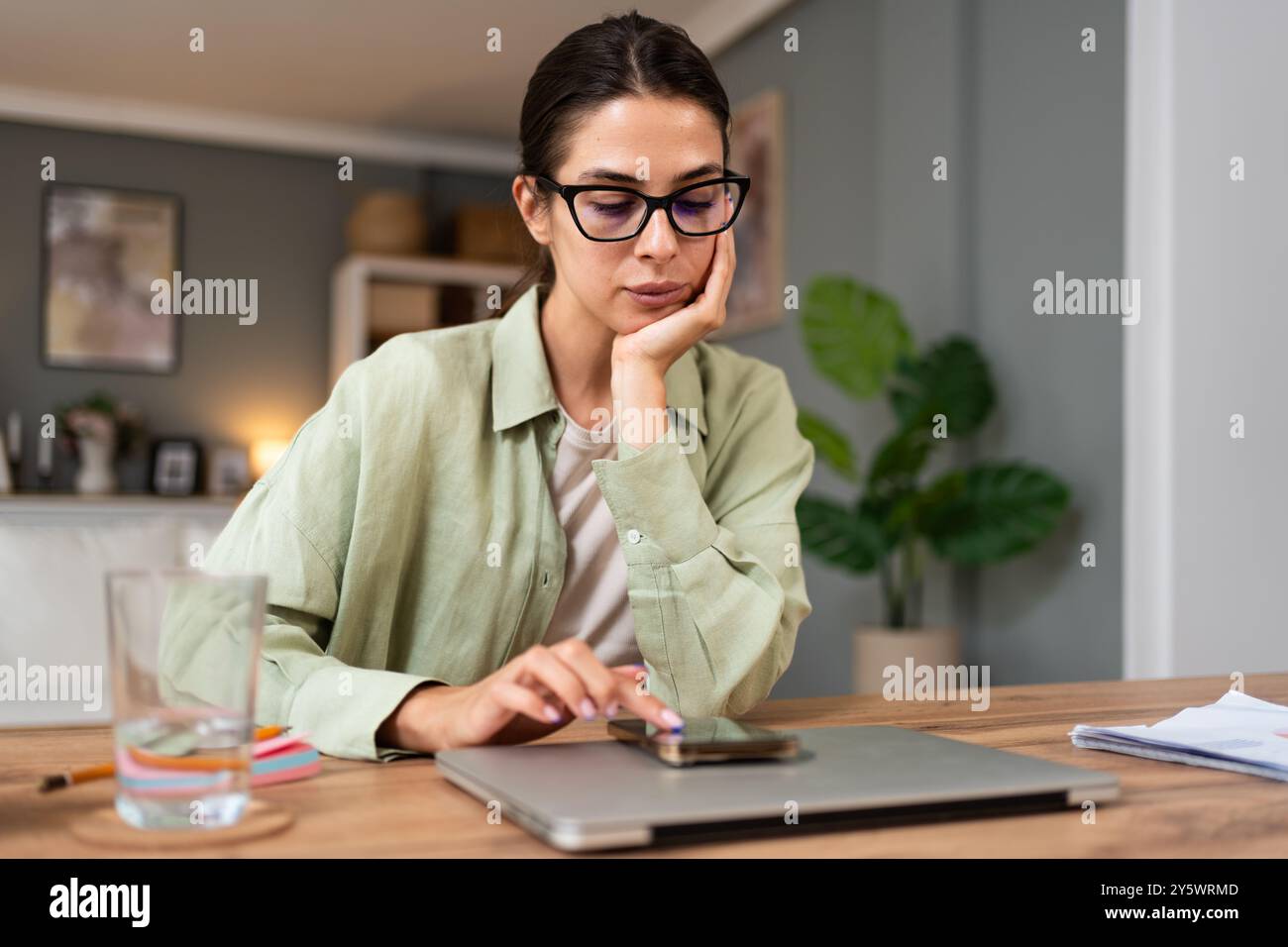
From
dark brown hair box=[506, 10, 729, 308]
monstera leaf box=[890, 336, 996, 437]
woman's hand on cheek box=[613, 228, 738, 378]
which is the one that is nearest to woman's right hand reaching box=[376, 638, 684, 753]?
woman's hand on cheek box=[613, 228, 738, 378]

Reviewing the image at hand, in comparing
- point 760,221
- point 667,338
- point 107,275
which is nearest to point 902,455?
point 760,221

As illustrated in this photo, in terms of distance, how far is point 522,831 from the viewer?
621mm

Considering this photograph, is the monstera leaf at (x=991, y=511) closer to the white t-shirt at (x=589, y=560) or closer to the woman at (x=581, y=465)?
the woman at (x=581, y=465)

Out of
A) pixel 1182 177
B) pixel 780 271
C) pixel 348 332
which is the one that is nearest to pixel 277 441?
pixel 348 332

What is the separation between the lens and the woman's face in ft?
4.10

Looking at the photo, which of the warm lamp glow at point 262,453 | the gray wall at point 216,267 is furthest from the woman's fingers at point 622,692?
the gray wall at point 216,267

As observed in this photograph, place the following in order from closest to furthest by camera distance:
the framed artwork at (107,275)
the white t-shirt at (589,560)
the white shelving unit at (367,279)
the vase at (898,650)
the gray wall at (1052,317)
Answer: the white t-shirt at (589,560), the gray wall at (1052,317), the vase at (898,650), the framed artwork at (107,275), the white shelving unit at (367,279)

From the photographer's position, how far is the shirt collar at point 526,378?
1301 millimetres

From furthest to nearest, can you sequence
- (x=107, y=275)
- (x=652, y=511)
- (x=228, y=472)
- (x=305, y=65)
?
(x=228, y=472) < (x=107, y=275) < (x=305, y=65) < (x=652, y=511)

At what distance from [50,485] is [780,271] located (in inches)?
146

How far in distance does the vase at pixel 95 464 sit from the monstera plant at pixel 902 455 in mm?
3821

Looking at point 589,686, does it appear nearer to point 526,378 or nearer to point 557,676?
point 557,676

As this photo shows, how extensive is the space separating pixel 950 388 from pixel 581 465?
2.16 metres

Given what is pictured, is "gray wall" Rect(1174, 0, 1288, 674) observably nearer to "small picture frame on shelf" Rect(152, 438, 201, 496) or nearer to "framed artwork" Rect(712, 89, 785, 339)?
"framed artwork" Rect(712, 89, 785, 339)
